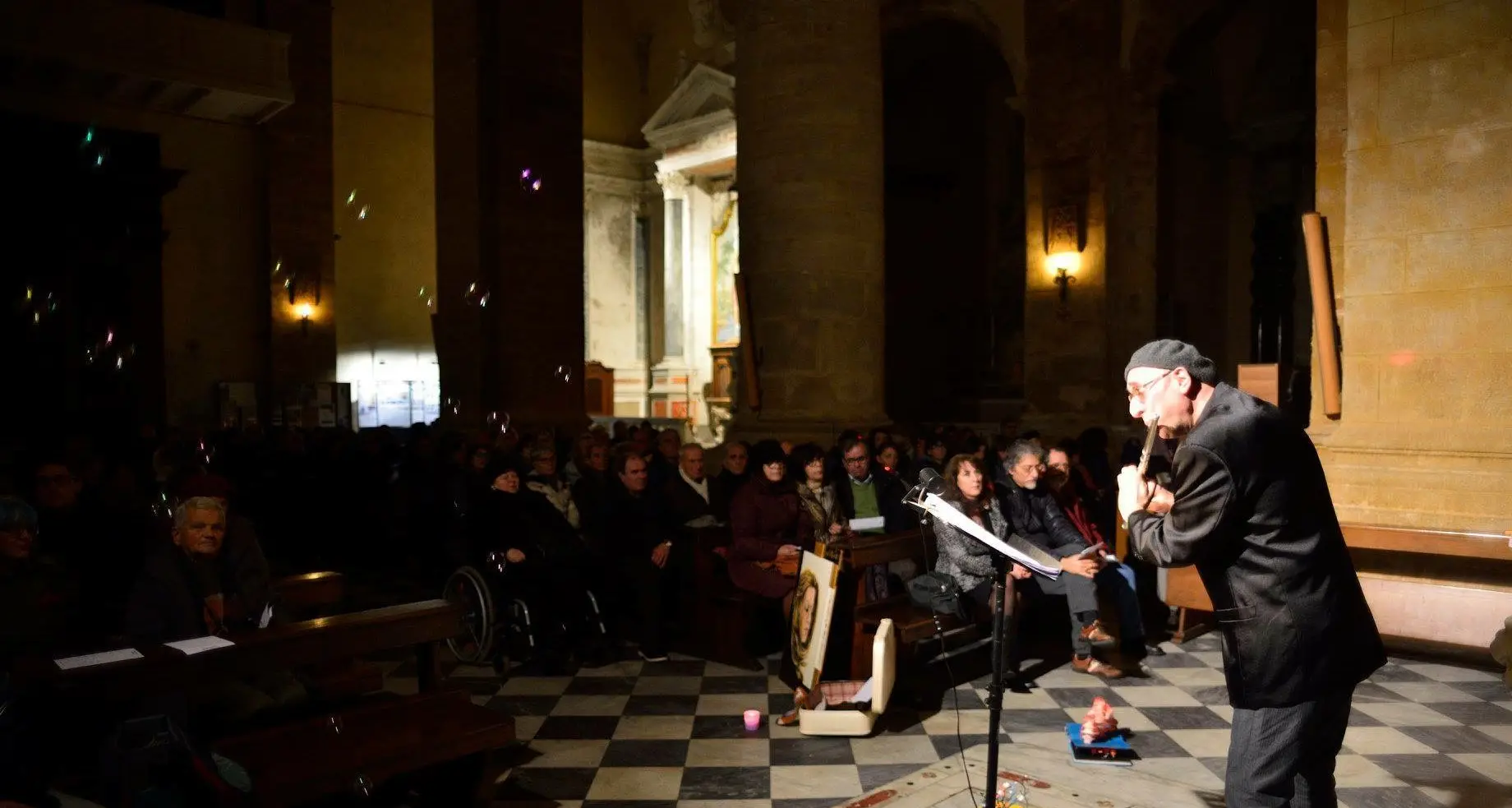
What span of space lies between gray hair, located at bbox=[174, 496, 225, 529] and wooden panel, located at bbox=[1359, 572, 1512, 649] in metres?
5.57

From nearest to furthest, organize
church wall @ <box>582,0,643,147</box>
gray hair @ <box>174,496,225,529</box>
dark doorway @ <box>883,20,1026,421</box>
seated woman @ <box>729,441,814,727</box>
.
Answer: gray hair @ <box>174,496,225,529</box>, seated woman @ <box>729,441,814,727</box>, dark doorway @ <box>883,20,1026,421</box>, church wall @ <box>582,0,643,147</box>

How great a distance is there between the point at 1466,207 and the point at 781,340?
4422 millimetres

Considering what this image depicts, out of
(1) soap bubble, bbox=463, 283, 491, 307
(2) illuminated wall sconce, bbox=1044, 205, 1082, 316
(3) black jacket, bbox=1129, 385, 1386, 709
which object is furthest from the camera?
(2) illuminated wall sconce, bbox=1044, 205, 1082, 316

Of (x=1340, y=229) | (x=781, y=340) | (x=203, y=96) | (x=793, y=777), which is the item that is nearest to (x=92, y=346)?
(x=203, y=96)

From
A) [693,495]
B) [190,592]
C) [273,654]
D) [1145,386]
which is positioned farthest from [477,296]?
[1145,386]

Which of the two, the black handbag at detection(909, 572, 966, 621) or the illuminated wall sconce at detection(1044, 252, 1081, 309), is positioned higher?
the illuminated wall sconce at detection(1044, 252, 1081, 309)

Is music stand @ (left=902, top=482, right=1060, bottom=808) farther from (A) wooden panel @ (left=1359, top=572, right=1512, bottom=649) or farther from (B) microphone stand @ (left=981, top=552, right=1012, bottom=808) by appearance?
(A) wooden panel @ (left=1359, top=572, right=1512, bottom=649)

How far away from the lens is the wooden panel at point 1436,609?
16.7ft

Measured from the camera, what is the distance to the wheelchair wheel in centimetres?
541

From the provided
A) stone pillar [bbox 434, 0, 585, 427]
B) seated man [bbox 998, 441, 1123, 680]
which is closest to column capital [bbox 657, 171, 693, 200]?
stone pillar [bbox 434, 0, 585, 427]

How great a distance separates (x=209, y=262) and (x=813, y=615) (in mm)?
12955

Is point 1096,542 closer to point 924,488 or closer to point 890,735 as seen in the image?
point 890,735

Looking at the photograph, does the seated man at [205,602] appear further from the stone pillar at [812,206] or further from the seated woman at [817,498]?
the stone pillar at [812,206]

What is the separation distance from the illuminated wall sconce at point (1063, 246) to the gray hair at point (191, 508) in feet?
33.4
